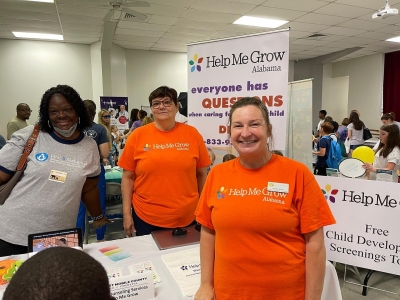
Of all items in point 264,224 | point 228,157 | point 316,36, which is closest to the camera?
point 264,224

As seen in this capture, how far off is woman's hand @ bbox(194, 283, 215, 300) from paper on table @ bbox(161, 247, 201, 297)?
0.18ft

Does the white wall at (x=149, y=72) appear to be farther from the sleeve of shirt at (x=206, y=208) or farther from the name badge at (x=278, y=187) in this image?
the name badge at (x=278, y=187)

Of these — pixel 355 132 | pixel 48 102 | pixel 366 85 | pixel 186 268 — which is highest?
pixel 366 85

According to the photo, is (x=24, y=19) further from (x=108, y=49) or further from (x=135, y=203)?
(x=135, y=203)

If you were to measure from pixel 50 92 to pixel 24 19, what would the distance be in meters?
5.21

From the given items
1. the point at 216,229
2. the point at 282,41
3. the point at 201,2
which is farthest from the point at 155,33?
the point at 216,229

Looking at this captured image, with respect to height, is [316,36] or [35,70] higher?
[316,36]

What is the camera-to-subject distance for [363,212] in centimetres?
218

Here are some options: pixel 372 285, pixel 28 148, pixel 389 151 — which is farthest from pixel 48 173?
pixel 389 151

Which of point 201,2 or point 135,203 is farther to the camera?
point 201,2

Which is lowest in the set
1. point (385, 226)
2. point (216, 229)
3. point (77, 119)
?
point (385, 226)

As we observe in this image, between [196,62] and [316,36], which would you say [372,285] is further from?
[316,36]

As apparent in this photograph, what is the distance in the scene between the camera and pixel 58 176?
57.3 inches

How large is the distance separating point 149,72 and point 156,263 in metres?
7.61
